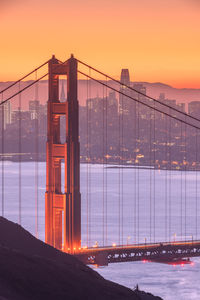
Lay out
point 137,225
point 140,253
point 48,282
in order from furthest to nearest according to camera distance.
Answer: point 137,225 → point 140,253 → point 48,282

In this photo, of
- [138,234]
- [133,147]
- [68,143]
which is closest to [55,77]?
[68,143]

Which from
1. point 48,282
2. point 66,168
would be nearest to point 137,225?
point 66,168

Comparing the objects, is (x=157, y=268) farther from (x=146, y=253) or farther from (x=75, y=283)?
(x=75, y=283)

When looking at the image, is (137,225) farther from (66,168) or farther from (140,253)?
(66,168)

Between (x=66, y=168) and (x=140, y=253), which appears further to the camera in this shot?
(x=140, y=253)

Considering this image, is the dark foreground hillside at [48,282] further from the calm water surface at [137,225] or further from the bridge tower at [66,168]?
the calm water surface at [137,225]

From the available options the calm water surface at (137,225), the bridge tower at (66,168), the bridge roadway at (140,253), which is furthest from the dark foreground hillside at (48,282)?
the calm water surface at (137,225)
